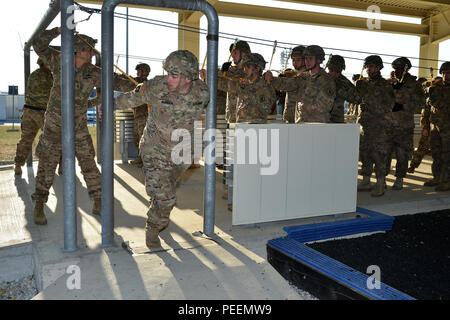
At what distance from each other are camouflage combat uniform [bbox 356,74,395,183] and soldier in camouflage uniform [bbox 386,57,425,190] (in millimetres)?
221

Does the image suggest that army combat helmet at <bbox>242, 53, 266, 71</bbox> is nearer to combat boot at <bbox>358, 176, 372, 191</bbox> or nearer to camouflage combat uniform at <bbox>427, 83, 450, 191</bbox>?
combat boot at <bbox>358, 176, 372, 191</bbox>

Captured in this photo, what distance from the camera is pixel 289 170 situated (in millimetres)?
4164

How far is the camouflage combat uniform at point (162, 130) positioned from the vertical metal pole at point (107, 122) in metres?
0.16

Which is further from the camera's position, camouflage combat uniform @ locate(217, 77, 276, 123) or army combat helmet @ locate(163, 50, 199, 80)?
camouflage combat uniform @ locate(217, 77, 276, 123)

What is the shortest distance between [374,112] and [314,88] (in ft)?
4.18

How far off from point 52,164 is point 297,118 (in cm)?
321

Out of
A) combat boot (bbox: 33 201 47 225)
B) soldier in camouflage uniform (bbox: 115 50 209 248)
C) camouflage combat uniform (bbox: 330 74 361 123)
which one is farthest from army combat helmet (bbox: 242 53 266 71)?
combat boot (bbox: 33 201 47 225)

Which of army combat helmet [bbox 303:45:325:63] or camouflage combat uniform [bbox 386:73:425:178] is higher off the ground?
army combat helmet [bbox 303:45:325:63]

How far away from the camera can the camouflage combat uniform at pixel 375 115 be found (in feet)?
20.3

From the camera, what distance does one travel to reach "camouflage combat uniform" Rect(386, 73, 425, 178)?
20.9 ft

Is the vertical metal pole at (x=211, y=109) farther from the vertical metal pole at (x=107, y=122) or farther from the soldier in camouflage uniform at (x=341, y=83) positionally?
the soldier in camouflage uniform at (x=341, y=83)
